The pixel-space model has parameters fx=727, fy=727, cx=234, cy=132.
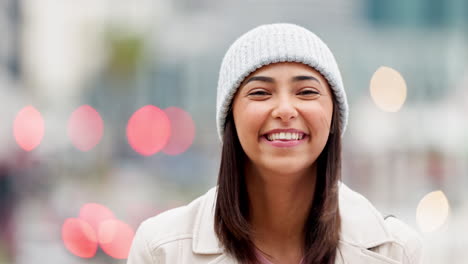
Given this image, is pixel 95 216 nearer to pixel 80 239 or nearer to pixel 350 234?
pixel 80 239

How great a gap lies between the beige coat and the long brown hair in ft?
0.15

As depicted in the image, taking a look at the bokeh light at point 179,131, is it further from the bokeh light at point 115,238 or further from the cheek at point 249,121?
the cheek at point 249,121

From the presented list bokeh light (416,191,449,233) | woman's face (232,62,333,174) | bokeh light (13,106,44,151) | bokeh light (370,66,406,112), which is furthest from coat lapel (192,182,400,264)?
bokeh light (13,106,44,151)

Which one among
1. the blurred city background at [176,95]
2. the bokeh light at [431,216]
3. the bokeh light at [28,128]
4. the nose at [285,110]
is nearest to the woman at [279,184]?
the nose at [285,110]

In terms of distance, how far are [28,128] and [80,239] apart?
2202cm

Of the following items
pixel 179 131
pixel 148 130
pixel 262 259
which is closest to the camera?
pixel 262 259

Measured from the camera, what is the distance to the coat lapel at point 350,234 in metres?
A: 2.62

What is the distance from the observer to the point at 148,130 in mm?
32062

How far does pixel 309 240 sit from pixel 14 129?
2719 centimetres

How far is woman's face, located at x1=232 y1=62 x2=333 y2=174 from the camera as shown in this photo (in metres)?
2.43

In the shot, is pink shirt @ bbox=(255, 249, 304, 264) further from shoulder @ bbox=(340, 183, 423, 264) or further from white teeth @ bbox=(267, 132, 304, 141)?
white teeth @ bbox=(267, 132, 304, 141)

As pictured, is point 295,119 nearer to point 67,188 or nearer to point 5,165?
point 5,165

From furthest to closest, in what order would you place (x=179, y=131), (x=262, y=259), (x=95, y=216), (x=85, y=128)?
1. (x=179, y=131)
2. (x=85, y=128)
3. (x=95, y=216)
4. (x=262, y=259)

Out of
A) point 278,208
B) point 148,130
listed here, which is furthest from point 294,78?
point 148,130
